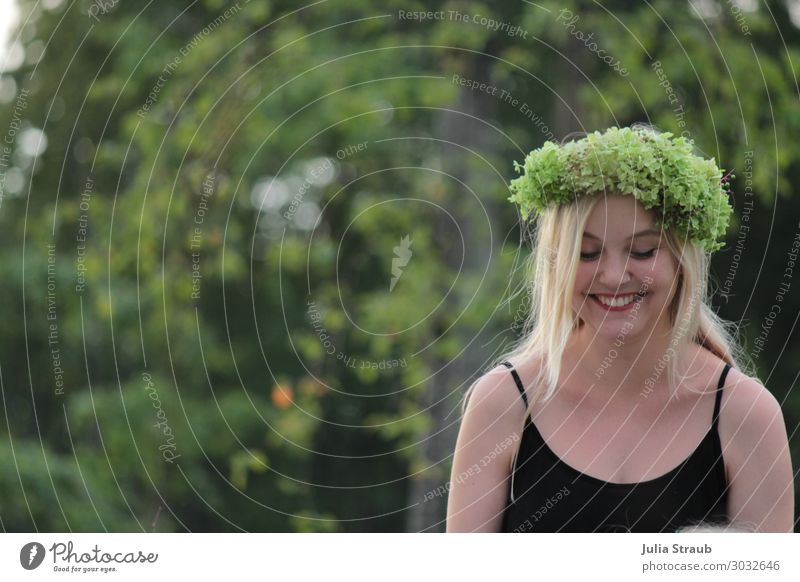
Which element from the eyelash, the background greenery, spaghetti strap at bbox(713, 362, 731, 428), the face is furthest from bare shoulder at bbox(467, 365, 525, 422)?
the background greenery

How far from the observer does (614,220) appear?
318 centimetres

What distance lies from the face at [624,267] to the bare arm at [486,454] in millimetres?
371

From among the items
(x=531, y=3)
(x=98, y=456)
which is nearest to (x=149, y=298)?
(x=98, y=456)

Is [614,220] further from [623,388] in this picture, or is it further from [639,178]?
[623,388]

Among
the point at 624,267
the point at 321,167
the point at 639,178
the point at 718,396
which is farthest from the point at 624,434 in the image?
the point at 321,167

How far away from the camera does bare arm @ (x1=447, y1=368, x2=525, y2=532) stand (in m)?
3.26

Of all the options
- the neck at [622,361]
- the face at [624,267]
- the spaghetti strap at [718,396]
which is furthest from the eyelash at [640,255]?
the spaghetti strap at [718,396]

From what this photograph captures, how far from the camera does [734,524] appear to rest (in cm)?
325

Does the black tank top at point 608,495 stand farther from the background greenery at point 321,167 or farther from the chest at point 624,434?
the background greenery at point 321,167

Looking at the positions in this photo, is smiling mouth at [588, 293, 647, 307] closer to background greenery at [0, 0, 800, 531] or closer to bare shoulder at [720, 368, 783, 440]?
bare shoulder at [720, 368, 783, 440]

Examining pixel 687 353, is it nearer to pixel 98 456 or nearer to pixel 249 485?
pixel 98 456

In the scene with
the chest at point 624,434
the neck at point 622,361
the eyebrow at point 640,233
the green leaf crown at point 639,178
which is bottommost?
the chest at point 624,434

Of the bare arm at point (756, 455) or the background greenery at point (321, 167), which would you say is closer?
the bare arm at point (756, 455)

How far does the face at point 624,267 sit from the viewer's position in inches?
125
